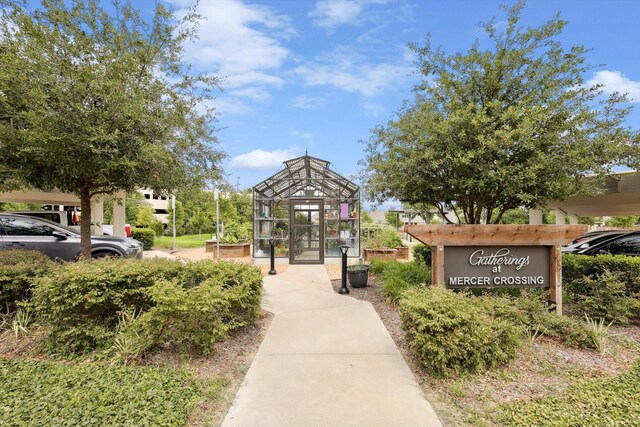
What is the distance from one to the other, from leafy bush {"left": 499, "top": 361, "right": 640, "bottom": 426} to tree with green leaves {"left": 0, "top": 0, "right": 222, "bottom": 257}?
5.44m

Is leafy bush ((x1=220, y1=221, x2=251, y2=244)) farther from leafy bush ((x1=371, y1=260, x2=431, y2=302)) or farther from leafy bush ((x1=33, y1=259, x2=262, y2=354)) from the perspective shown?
leafy bush ((x1=33, y1=259, x2=262, y2=354))

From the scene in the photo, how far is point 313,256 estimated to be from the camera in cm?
Result: 1167

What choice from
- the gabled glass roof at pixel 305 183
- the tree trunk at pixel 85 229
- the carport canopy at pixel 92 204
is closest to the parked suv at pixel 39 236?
the tree trunk at pixel 85 229

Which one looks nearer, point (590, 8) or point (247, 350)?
point (247, 350)

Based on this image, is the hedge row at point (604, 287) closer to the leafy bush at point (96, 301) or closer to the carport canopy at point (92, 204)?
the leafy bush at point (96, 301)

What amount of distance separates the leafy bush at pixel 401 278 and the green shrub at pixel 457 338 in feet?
6.44

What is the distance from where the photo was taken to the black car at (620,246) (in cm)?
806

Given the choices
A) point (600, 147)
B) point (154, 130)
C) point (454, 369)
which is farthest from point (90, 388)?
point (600, 147)

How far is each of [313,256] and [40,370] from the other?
857 centimetres

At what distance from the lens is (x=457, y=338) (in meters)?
3.34

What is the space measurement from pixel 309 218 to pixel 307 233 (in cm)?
52

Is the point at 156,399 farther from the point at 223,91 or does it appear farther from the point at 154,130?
the point at 223,91

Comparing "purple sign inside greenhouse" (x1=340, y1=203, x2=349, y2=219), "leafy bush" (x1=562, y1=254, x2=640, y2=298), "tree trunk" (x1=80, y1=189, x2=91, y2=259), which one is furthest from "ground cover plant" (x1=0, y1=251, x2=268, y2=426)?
"purple sign inside greenhouse" (x1=340, y1=203, x2=349, y2=219)

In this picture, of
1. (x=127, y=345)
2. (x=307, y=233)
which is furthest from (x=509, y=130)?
(x=307, y=233)
